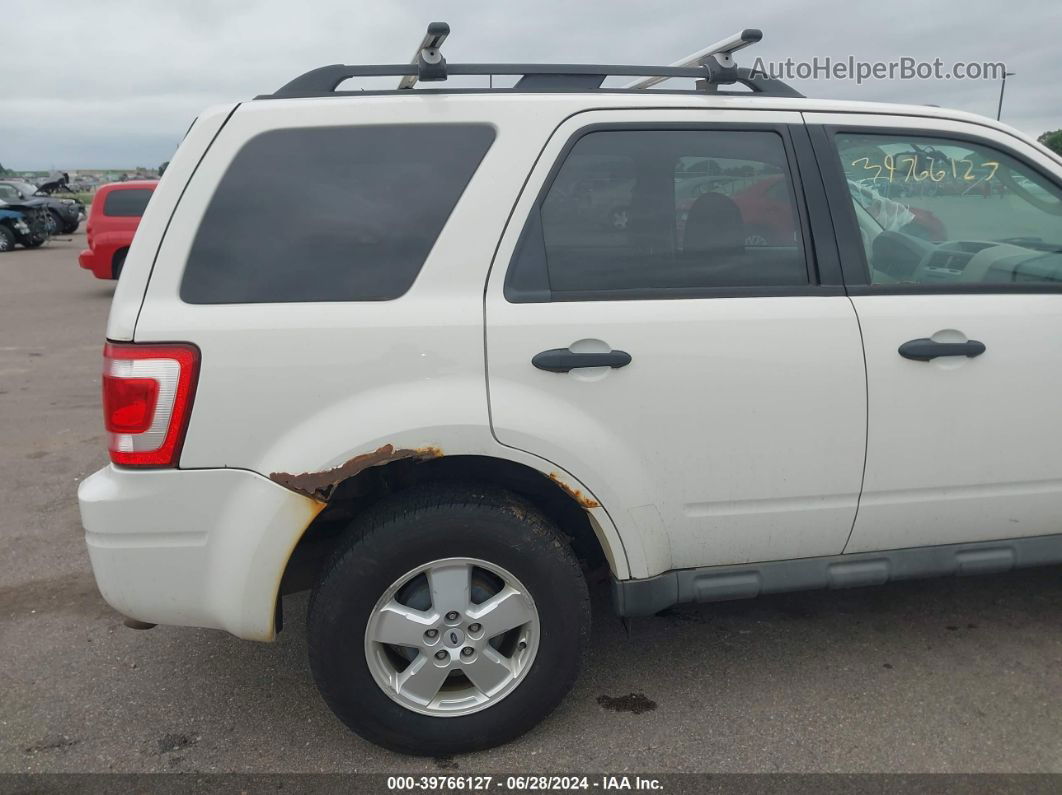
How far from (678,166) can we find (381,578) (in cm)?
153

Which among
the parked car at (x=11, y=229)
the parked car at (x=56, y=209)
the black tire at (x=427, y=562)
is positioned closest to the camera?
the black tire at (x=427, y=562)

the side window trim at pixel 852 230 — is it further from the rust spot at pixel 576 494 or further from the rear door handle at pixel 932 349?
the rust spot at pixel 576 494

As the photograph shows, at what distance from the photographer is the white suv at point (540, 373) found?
2.41 meters

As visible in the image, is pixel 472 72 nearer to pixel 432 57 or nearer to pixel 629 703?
pixel 432 57

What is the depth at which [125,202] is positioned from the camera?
13.5 metres

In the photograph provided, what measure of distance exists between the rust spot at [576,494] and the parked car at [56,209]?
2417cm

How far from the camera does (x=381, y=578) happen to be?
2.47 m

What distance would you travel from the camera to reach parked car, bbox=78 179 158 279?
13.2m

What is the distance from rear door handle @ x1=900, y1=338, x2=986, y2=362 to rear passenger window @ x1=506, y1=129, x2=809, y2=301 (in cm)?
39

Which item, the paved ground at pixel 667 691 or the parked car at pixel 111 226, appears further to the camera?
the parked car at pixel 111 226

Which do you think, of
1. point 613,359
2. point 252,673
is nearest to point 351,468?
Result: point 613,359

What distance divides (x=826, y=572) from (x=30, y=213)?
77.4ft

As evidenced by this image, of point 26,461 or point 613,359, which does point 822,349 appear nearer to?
point 613,359

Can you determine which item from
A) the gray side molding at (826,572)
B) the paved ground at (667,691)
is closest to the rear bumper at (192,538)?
the paved ground at (667,691)
